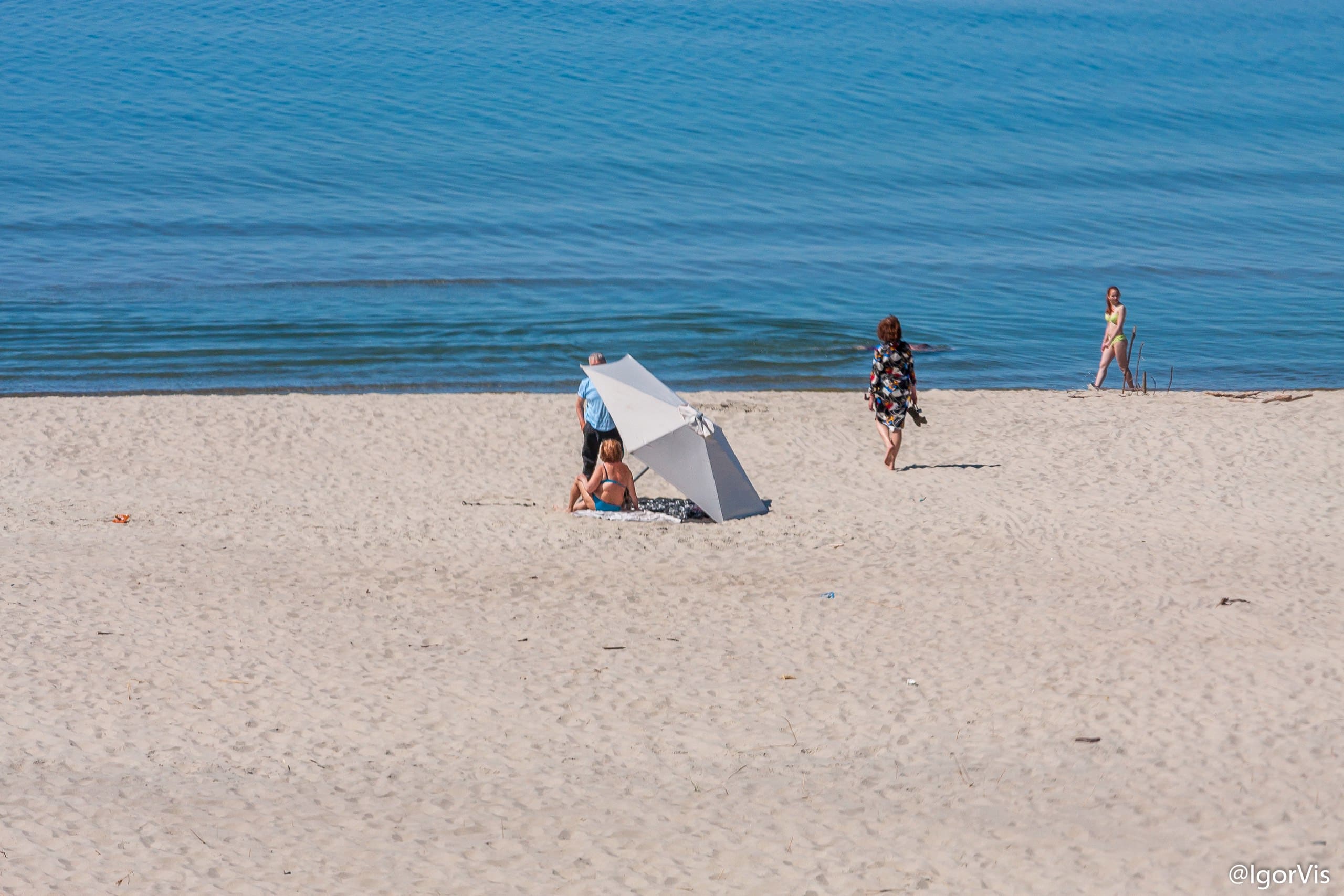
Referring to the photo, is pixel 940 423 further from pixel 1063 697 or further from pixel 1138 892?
pixel 1138 892

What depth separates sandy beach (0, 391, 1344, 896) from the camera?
620 cm

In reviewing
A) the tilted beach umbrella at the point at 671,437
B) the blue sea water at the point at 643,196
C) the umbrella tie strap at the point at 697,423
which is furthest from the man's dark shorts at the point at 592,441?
the blue sea water at the point at 643,196

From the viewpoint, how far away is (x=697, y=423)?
36.5 ft

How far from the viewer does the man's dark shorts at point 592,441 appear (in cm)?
1148

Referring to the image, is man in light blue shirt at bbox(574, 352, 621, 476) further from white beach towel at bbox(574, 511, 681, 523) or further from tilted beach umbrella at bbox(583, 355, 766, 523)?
white beach towel at bbox(574, 511, 681, 523)

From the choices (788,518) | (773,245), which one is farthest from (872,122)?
(788,518)

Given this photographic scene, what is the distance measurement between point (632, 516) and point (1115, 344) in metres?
8.61

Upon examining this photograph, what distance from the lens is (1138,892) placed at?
19.2 feet

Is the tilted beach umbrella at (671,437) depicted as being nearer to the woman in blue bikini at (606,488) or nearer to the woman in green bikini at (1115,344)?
the woman in blue bikini at (606,488)

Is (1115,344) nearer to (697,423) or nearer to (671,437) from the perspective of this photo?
(697,423)

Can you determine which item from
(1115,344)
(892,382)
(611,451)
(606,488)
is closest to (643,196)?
(1115,344)

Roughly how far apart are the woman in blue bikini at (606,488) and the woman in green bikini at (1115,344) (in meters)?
8.11

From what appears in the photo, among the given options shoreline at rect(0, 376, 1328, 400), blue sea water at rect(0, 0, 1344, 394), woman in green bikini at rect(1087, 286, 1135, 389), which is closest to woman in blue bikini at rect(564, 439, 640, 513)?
shoreline at rect(0, 376, 1328, 400)

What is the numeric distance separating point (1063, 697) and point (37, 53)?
60.5 m
